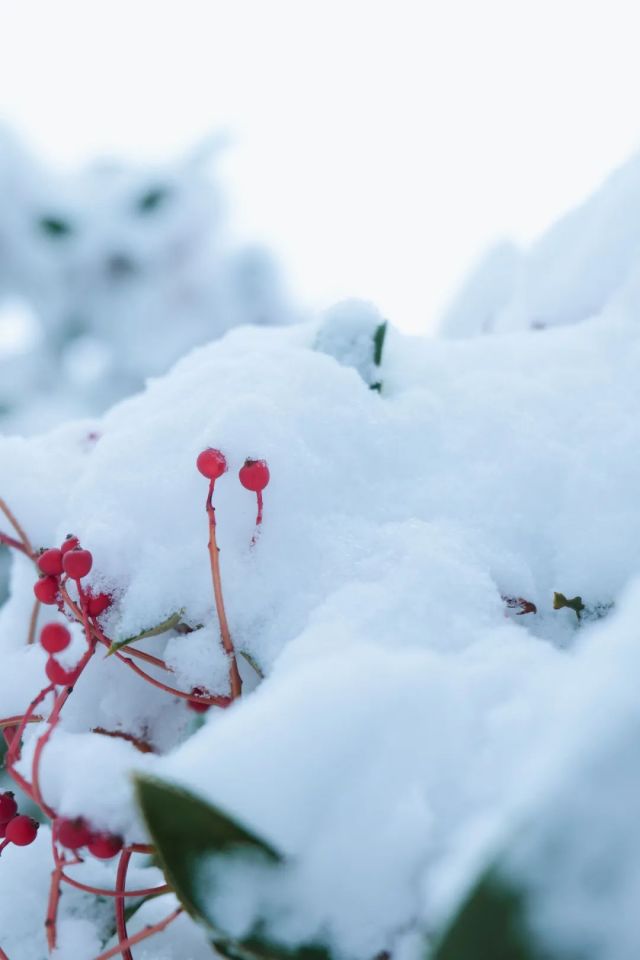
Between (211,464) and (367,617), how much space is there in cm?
15

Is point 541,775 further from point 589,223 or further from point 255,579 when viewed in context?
point 589,223

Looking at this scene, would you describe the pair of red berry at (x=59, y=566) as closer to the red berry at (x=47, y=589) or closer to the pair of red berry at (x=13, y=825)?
the red berry at (x=47, y=589)

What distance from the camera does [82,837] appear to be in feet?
1.31

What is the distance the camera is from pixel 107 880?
1.92ft

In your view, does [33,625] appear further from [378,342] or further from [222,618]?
[378,342]

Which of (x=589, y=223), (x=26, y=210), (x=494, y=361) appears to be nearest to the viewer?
(x=494, y=361)

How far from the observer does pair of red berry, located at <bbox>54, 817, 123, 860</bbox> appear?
397 millimetres

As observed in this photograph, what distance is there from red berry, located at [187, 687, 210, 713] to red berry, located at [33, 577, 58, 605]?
0.12 meters

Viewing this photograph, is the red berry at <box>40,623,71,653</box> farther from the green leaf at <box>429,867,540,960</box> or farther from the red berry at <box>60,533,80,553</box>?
the green leaf at <box>429,867,540,960</box>

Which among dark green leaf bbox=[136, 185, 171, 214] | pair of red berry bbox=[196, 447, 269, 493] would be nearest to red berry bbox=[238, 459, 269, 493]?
pair of red berry bbox=[196, 447, 269, 493]

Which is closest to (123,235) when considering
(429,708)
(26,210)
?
(26,210)

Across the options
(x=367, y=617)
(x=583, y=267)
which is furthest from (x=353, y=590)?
(x=583, y=267)

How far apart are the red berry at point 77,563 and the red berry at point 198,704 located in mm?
105

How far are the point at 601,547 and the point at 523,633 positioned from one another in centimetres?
12
